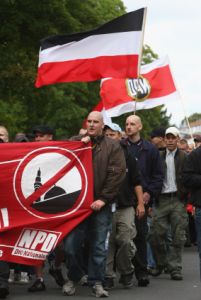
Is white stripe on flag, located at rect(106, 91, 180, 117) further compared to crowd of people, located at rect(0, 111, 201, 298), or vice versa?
white stripe on flag, located at rect(106, 91, 180, 117)

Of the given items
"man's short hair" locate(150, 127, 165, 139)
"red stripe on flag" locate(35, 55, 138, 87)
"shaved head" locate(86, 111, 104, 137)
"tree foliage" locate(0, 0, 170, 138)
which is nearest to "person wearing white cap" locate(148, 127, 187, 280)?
"man's short hair" locate(150, 127, 165, 139)

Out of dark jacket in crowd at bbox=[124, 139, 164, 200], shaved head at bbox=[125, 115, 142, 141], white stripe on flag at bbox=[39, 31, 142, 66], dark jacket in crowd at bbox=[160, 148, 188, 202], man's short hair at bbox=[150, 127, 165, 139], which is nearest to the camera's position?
shaved head at bbox=[125, 115, 142, 141]

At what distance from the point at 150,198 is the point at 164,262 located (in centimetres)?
103

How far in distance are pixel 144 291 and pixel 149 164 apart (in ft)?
5.49

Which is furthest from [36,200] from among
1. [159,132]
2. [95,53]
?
[159,132]

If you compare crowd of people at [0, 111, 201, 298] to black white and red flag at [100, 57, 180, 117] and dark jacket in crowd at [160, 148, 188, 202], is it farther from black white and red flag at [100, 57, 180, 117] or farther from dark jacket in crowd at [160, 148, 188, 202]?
black white and red flag at [100, 57, 180, 117]

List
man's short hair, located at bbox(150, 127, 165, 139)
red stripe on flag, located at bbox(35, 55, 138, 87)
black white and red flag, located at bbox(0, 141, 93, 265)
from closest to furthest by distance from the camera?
black white and red flag, located at bbox(0, 141, 93, 265)
red stripe on flag, located at bbox(35, 55, 138, 87)
man's short hair, located at bbox(150, 127, 165, 139)

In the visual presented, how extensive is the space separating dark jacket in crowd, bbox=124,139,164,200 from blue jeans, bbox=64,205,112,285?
4.15ft

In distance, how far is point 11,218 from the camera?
371 inches

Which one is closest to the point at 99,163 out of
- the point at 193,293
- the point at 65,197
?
the point at 65,197

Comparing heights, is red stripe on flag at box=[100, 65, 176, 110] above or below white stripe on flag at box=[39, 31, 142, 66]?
above

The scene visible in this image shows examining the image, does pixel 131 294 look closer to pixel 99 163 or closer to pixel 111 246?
pixel 111 246

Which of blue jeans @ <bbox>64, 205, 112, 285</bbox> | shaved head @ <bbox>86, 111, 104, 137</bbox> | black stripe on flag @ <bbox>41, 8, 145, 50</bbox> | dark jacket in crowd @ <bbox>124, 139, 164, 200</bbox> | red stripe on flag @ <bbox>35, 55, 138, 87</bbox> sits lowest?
blue jeans @ <bbox>64, 205, 112, 285</bbox>

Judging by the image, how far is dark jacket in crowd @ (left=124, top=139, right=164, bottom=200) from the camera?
1058 centimetres
